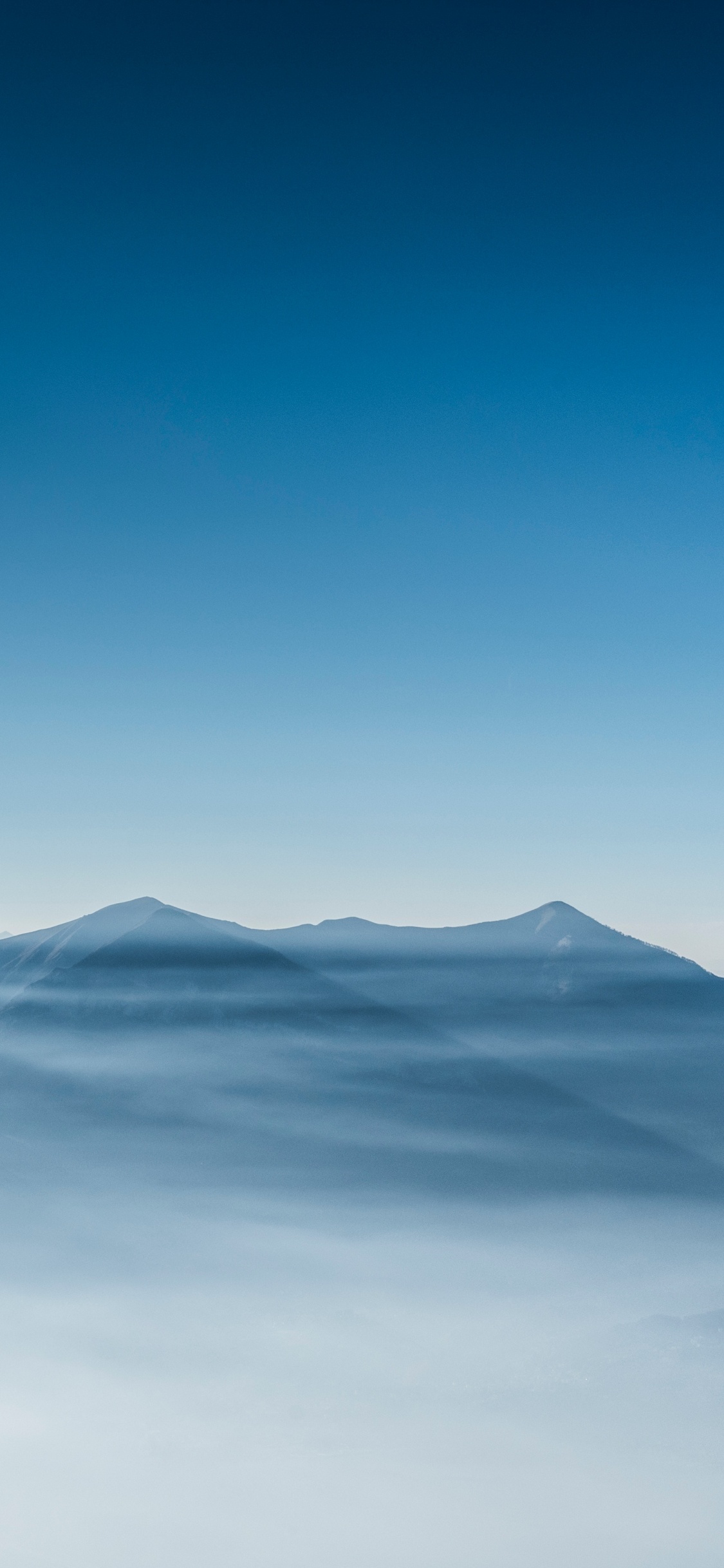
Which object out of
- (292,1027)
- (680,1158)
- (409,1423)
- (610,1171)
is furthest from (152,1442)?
(680,1158)

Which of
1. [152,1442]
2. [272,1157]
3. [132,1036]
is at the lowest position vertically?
[152,1442]

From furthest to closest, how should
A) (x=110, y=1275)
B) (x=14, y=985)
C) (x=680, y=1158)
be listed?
(x=680, y=1158) < (x=14, y=985) < (x=110, y=1275)

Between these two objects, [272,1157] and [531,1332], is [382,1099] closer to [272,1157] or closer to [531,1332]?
[272,1157]

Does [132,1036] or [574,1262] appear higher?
[132,1036]

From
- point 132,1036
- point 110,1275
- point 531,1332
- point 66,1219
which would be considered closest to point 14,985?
point 132,1036

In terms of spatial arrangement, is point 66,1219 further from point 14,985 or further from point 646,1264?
point 646,1264

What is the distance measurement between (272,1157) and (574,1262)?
67.6 metres

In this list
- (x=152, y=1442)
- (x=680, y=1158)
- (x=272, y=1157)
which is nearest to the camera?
(x=152, y=1442)

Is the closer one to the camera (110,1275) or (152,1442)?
Result: (152,1442)

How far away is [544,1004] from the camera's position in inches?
5482


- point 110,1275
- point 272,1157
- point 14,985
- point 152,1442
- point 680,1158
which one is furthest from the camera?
point 680,1158

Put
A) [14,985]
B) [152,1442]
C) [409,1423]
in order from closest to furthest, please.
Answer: [152,1442] → [409,1423] → [14,985]

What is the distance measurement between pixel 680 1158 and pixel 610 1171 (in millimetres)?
17468

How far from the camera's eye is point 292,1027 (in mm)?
168000
